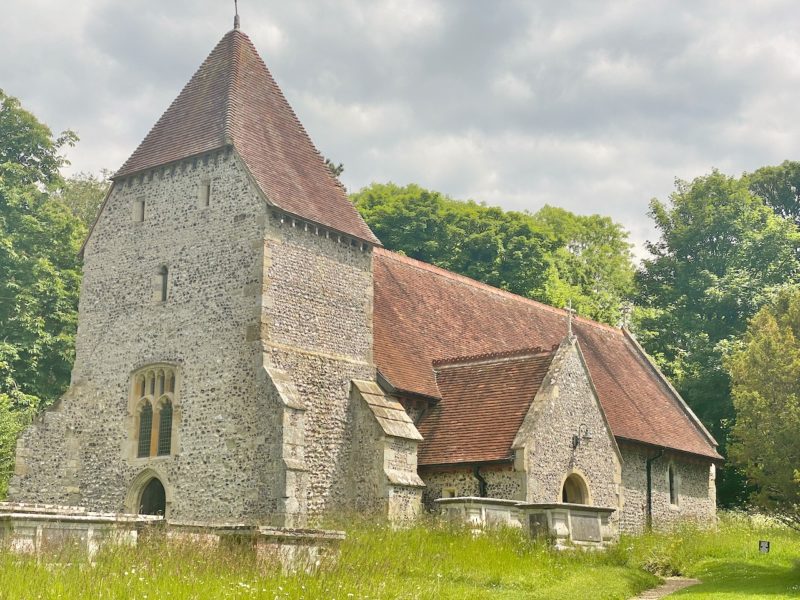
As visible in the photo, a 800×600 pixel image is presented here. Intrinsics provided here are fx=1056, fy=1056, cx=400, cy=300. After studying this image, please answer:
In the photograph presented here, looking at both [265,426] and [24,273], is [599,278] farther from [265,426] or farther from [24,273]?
[265,426]

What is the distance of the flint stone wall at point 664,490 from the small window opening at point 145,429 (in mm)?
11447

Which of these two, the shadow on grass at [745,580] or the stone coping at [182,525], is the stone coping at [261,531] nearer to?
the stone coping at [182,525]

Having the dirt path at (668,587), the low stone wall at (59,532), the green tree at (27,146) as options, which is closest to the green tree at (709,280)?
the dirt path at (668,587)

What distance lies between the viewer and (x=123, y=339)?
2383 centimetres

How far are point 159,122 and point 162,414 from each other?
23.5 feet

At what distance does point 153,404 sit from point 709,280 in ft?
86.0

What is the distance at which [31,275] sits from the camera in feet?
112

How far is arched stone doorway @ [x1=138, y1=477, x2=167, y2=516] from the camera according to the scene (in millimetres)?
22828

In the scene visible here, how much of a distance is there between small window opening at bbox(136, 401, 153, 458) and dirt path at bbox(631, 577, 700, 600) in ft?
36.5

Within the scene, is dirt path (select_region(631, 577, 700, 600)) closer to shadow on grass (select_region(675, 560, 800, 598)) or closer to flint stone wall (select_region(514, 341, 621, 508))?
shadow on grass (select_region(675, 560, 800, 598))

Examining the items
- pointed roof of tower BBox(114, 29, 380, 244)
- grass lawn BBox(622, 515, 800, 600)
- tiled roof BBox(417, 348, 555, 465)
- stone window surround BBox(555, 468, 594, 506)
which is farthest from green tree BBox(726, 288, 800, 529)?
pointed roof of tower BBox(114, 29, 380, 244)

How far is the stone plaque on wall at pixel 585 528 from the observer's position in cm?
1897

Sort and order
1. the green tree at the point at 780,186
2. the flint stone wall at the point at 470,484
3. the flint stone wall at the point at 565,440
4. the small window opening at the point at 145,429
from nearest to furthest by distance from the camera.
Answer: the flint stone wall at the point at 470,484, the flint stone wall at the point at 565,440, the small window opening at the point at 145,429, the green tree at the point at 780,186

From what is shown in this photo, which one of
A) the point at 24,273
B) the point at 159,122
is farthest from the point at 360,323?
the point at 24,273
